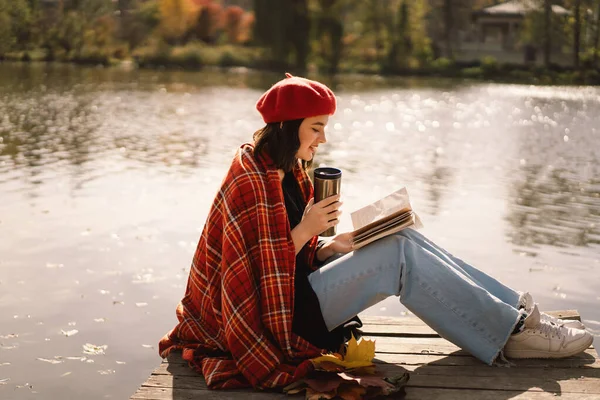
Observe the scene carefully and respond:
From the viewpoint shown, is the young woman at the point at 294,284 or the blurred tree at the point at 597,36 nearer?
the young woman at the point at 294,284

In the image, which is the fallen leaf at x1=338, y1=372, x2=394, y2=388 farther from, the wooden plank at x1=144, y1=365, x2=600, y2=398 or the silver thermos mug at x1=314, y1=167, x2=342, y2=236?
the silver thermos mug at x1=314, y1=167, x2=342, y2=236

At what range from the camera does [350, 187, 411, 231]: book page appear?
3.29m

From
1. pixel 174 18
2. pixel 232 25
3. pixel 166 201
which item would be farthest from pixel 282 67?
pixel 166 201

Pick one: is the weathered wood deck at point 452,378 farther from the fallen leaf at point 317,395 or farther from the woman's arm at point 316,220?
the woman's arm at point 316,220

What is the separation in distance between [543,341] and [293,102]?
1505 mm

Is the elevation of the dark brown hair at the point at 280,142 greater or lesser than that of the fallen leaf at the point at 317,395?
greater

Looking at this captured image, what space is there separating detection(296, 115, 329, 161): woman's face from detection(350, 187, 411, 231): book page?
0.35 metres

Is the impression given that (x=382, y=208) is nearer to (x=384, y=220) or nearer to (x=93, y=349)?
(x=384, y=220)

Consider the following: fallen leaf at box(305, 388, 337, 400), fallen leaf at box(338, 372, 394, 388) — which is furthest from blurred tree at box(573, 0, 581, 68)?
fallen leaf at box(305, 388, 337, 400)

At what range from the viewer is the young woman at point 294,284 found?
319 cm

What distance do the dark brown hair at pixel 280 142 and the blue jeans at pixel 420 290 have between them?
19.8 inches

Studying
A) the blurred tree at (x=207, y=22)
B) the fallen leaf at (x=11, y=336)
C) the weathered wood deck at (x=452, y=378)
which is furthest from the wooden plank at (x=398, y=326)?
the blurred tree at (x=207, y=22)

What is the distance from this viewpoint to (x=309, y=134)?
3254mm

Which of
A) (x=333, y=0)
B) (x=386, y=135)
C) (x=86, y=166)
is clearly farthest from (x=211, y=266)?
(x=333, y=0)
